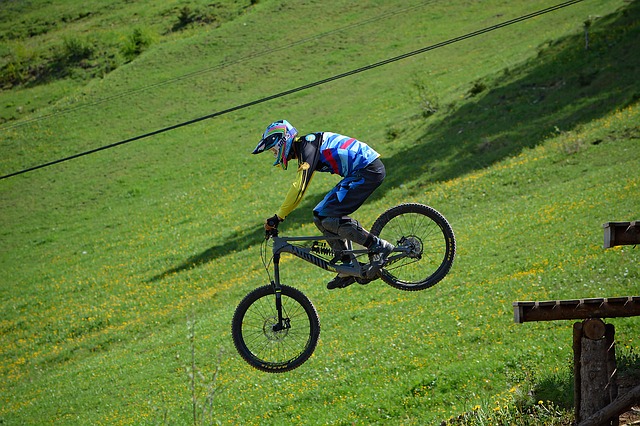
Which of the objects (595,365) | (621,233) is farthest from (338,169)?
(595,365)

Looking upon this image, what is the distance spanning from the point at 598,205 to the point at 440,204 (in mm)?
8547

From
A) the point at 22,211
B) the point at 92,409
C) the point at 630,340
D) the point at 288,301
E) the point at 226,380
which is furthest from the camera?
the point at 22,211

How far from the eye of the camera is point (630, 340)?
1677 cm

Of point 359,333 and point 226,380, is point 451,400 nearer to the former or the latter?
point 359,333

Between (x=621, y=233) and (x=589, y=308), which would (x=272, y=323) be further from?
(x=621, y=233)

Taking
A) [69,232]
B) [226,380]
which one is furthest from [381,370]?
[69,232]

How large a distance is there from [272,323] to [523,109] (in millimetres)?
33151

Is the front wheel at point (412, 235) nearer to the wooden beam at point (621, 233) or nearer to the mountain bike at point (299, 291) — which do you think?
the mountain bike at point (299, 291)

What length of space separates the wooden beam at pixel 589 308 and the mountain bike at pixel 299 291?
72.9 inches

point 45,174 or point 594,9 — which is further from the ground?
point 594,9

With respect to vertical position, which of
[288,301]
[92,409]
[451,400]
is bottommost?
[92,409]

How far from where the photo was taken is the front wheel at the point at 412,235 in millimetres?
11547

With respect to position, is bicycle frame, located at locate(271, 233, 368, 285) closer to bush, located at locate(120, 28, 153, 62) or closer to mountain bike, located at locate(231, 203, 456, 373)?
mountain bike, located at locate(231, 203, 456, 373)

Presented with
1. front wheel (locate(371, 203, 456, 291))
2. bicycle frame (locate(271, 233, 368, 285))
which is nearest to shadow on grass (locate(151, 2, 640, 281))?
front wheel (locate(371, 203, 456, 291))
